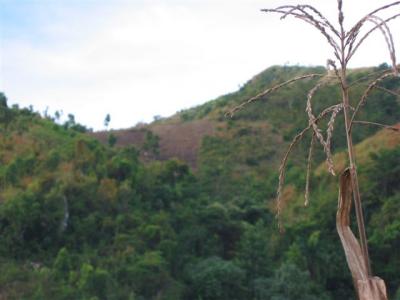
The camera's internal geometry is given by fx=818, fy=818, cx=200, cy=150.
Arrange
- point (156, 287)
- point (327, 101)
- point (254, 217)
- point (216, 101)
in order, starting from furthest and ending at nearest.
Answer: point (216, 101) → point (327, 101) → point (254, 217) → point (156, 287)

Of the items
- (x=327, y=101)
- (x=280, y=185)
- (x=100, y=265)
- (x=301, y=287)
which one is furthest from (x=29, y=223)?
(x=280, y=185)

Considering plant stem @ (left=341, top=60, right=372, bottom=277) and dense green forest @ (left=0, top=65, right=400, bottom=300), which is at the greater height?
plant stem @ (left=341, top=60, right=372, bottom=277)

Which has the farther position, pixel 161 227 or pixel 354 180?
pixel 161 227

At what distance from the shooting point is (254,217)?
2223cm

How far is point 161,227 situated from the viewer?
19438 millimetres

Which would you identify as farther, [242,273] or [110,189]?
[110,189]

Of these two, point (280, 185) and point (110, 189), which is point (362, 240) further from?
point (110, 189)

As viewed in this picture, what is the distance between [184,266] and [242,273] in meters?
1.61

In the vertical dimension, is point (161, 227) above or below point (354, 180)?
below

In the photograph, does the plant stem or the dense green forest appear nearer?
the plant stem

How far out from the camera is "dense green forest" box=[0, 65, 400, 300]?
16969 millimetres

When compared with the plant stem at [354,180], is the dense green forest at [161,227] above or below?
below

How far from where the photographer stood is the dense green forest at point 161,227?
55.7 ft

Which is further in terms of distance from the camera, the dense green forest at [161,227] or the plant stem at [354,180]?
the dense green forest at [161,227]
